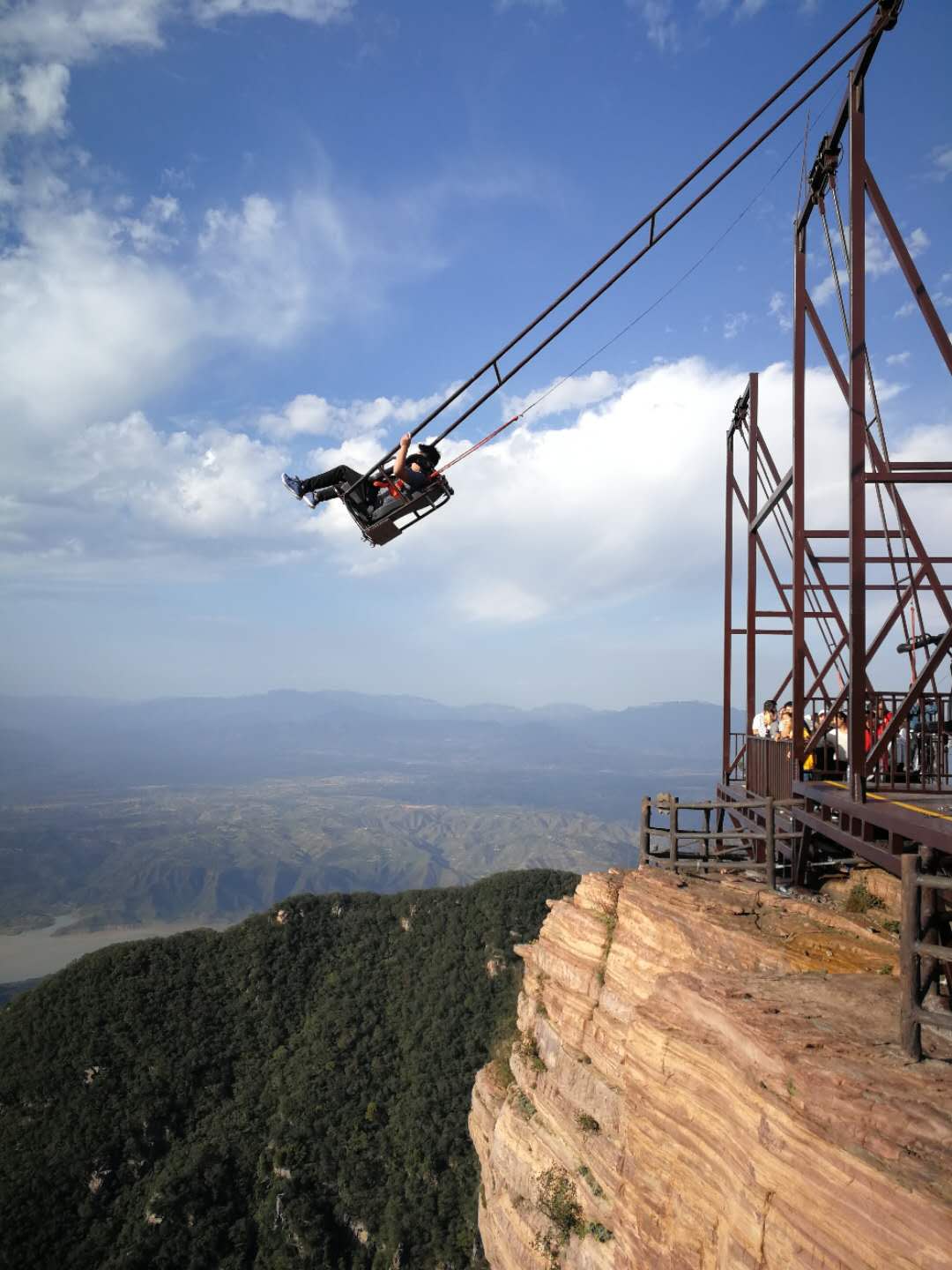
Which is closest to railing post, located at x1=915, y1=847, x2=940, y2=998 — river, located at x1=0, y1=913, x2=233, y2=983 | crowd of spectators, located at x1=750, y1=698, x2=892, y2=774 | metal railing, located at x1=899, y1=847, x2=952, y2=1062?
metal railing, located at x1=899, y1=847, x2=952, y2=1062

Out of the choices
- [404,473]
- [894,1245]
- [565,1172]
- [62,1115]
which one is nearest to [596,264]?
[404,473]

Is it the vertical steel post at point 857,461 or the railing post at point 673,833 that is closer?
the vertical steel post at point 857,461

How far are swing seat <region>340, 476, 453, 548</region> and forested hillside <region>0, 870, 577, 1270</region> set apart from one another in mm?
29212

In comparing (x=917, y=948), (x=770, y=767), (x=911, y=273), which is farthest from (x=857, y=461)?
(x=770, y=767)

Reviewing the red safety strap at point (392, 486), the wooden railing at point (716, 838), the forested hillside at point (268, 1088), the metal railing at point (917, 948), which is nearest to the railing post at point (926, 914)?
the metal railing at point (917, 948)

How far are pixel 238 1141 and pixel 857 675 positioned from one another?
119 ft

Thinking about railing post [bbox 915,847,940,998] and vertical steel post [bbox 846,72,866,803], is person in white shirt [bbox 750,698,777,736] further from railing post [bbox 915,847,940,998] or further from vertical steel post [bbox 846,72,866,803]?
railing post [bbox 915,847,940,998]

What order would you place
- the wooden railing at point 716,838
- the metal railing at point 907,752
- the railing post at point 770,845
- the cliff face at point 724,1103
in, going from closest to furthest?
the cliff face at point 724,1103
the metal railing at point 907,752
the railing post at point 770,845
the wooden railing at point 716,838

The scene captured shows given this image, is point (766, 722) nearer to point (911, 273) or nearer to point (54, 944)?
point (911, 273)

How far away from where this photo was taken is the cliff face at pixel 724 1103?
5.93 m

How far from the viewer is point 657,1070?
9.02m

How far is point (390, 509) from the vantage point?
1104 centimetres

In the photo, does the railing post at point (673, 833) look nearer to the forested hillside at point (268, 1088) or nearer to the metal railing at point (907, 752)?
the metal railing at point (907, 752)

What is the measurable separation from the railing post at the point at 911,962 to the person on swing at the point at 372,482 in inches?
298
